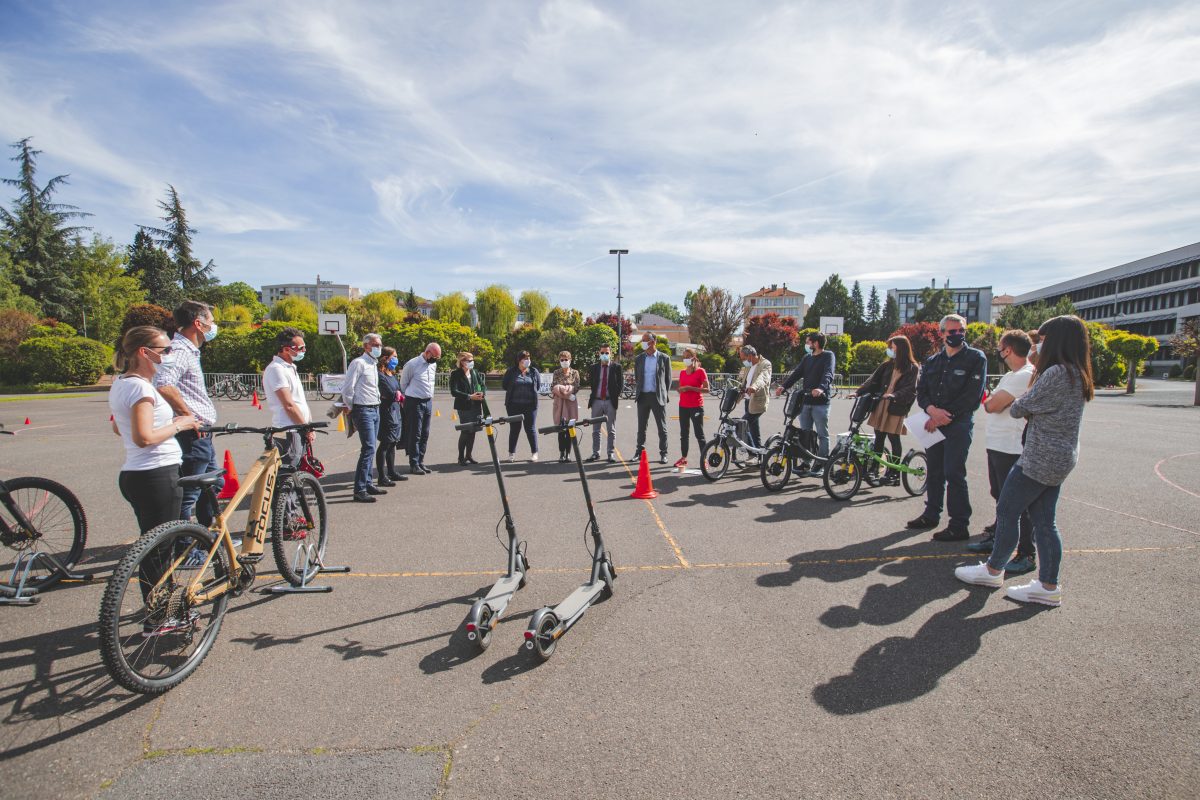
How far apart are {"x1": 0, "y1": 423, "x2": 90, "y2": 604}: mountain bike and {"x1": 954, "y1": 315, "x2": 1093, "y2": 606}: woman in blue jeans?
684 centimetres

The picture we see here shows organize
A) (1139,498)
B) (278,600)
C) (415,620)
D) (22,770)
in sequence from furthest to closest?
(1139,498) < (278,600) < (415,620) < (22,770)

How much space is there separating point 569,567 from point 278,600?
7.20 feet

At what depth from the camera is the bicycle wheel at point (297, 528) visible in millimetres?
4098

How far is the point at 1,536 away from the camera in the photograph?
13.6ft

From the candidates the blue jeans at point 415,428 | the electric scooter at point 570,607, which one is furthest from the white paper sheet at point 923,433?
the blue jeans at point 415,428

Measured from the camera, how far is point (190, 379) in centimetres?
481

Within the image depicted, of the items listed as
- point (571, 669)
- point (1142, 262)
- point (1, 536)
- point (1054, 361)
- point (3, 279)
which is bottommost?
point (571, 669)

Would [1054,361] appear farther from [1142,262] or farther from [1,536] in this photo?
[1142,262]

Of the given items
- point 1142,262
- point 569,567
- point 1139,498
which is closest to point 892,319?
point 1142,262

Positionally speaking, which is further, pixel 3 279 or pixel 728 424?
pixel 3 279

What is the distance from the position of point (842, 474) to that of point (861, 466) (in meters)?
0.43

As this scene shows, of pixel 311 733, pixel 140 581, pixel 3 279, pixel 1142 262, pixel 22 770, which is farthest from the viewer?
pixel 1142 262

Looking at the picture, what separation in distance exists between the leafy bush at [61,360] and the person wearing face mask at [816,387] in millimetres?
33203

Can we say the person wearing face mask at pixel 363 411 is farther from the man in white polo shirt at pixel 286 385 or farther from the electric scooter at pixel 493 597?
the electric scooter at pixel 493 597
